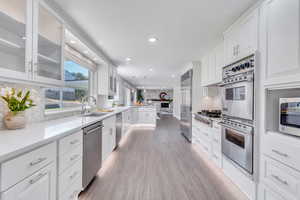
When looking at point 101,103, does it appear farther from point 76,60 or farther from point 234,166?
point 234,166

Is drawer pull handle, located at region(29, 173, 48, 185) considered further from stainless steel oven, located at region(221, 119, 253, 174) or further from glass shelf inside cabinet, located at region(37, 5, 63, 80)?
stainless steel oven, located at region(221, 119, 253, 174)

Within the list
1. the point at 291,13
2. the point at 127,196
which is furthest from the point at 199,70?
the point at 127,196

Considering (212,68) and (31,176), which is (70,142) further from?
(212,68)

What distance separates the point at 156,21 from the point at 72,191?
2.46 meters

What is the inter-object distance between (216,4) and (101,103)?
3613 mm

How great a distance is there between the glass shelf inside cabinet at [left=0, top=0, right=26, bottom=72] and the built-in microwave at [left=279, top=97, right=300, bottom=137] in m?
2.48

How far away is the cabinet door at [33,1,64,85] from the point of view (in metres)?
1.35

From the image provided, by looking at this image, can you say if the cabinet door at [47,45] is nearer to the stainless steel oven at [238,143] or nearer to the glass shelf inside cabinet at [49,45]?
the glass shelf inside cabinet at [49,45]

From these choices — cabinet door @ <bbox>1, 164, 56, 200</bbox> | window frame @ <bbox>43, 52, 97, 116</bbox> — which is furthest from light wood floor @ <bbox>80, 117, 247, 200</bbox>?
window frame @ <bbox>43, 52, 97, 116</bbox>

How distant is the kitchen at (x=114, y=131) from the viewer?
1.14 meters

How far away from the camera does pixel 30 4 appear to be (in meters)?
1.29

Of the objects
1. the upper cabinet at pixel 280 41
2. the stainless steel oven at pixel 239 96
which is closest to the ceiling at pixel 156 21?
the upper cabinet at pixel 280 41

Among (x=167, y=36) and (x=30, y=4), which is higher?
(x=167, y=36)

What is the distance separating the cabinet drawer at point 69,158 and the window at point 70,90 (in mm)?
1054
